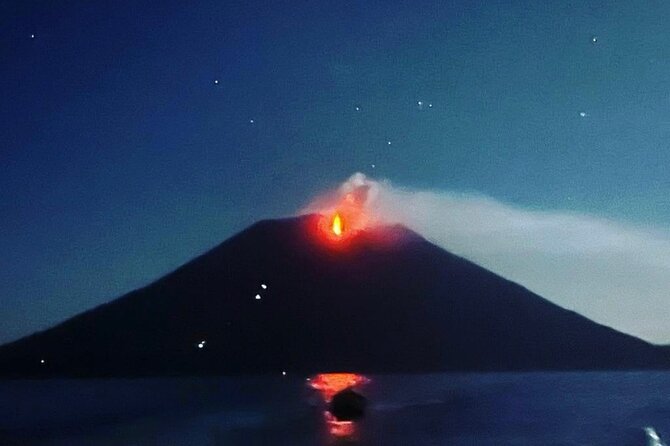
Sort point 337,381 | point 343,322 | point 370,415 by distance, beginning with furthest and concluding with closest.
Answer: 1. point 370,415
2. point 337,381
3. point 343,322

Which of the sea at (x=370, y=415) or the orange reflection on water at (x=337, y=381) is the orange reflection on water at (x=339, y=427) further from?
the orange reflection on water at (x=337, y=381)

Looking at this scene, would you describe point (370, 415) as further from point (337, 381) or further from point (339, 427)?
point (339, 427)

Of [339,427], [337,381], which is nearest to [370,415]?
[337,381]

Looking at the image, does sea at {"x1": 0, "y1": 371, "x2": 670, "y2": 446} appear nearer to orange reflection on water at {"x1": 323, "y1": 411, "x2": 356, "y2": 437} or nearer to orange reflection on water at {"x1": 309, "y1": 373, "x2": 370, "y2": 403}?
orange reflection on water at {"x1": 323, "y1": 411, "x2": 356, "y2": 437}

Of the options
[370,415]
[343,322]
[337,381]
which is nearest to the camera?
[343,322]

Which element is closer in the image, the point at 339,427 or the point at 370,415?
the point at 339,427

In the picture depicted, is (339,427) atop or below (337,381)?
below

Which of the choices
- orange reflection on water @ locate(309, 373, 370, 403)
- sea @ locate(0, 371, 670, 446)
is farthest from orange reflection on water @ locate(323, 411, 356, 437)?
orange reflection on water @ locate(309, 373, 370, 403)

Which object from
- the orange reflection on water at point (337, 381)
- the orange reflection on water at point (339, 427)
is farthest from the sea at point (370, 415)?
the orange reflection on water at point (337, 381)

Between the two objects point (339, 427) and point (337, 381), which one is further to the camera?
point (337, 381)
